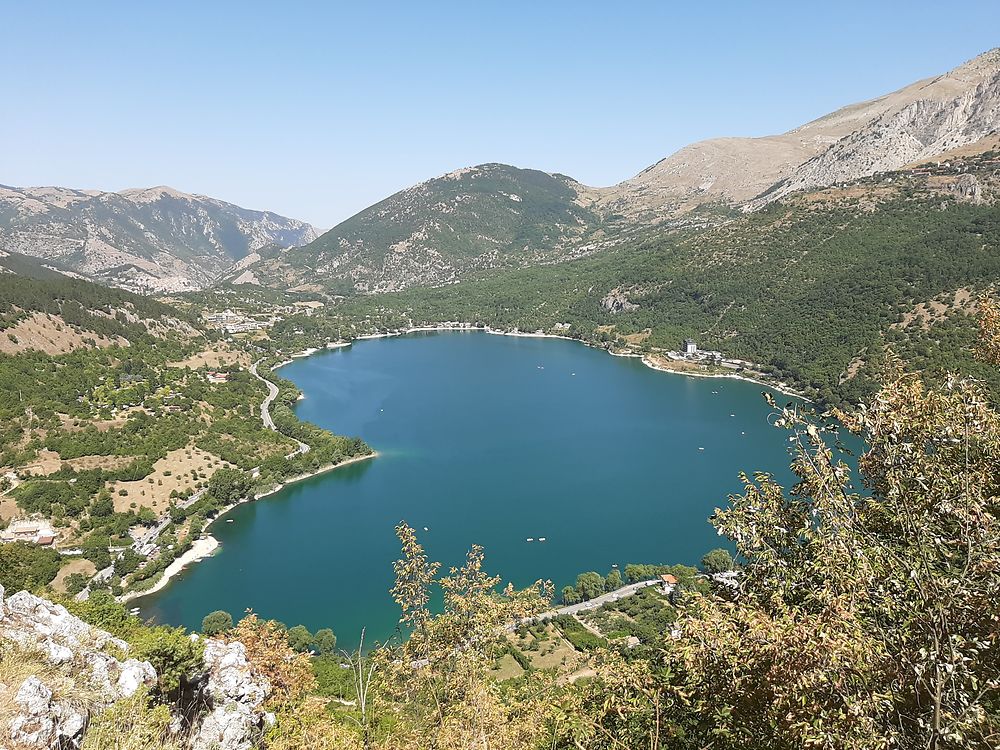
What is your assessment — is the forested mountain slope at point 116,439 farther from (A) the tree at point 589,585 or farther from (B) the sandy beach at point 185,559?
(A) the tree at point 589,585

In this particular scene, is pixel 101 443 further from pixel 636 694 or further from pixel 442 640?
pixel 636 694

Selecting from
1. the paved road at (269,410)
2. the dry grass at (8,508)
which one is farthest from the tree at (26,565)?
the paved road at (269,410)

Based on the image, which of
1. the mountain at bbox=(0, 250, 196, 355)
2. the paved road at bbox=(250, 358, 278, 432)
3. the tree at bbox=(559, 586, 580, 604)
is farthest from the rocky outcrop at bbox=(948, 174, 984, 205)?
the mountain at bbox=(0, 250, 196, 355)

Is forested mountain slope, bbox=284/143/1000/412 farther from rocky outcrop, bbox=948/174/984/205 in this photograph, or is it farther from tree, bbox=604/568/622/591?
tree, bbox=604/568/622/591

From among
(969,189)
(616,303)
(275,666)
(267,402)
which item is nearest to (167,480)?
(267,402)

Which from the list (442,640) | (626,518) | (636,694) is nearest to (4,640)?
(442,640)

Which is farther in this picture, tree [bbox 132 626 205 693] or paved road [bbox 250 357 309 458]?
paved road [bbox 250 357 309 458]
